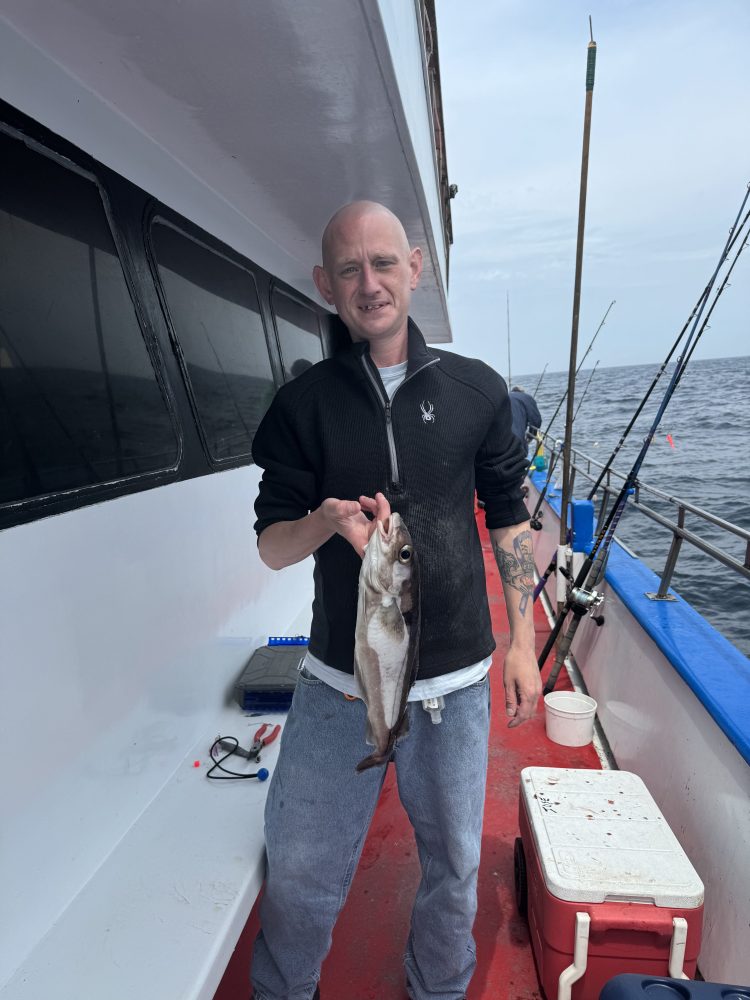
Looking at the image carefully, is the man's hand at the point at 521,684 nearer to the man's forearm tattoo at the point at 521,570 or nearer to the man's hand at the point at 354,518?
the man's forearm tattoo at the point at 521,570

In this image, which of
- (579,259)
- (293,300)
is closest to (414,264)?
(293,300)

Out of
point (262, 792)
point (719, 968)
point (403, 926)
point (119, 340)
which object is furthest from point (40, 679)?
point (719, 968)

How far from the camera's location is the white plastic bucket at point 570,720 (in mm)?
3975

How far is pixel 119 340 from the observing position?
2439mm

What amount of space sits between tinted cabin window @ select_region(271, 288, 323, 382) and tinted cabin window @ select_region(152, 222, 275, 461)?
50 centimetres

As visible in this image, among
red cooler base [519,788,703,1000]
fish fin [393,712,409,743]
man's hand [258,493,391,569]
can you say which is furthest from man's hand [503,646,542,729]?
man's hand [258,493,391,569]

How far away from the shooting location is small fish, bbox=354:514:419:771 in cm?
162

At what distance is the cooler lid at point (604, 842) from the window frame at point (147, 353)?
2.09 m

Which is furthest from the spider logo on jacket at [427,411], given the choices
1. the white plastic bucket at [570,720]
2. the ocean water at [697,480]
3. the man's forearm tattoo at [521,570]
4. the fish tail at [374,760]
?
the ocean water at [697,480]

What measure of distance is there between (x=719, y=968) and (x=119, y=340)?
131 inches

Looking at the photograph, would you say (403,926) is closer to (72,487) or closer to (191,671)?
(191,671)

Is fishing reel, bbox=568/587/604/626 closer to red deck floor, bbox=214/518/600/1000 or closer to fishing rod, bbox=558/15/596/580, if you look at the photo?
red deck floor, bbox=214/518/600/1000

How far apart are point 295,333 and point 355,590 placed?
3763 millimetres

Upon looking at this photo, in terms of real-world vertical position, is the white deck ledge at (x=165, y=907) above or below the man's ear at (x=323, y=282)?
below
